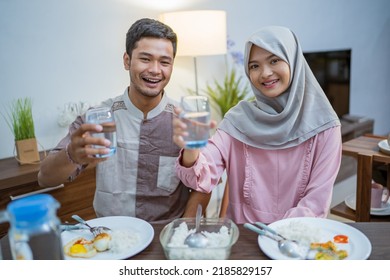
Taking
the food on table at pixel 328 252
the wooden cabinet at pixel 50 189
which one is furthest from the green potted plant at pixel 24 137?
the food on table at pixel 328 252

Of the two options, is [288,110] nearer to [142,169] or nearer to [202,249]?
[142,169]

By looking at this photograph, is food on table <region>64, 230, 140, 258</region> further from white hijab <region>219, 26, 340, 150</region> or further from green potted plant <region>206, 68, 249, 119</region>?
green potted plant <region>206, 68, 249, 119</region>

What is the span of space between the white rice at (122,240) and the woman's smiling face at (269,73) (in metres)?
0.71

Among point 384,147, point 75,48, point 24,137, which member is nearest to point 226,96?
point 75,48

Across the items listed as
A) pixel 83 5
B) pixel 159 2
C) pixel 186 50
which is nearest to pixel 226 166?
pixel 186 50

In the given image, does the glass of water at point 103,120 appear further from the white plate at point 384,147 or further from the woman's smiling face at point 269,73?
the white plate at point 384,147

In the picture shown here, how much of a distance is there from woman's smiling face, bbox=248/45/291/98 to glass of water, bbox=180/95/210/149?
0.60 m

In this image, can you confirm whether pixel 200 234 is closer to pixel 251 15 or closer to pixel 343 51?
pixel 251 15

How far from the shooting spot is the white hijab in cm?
133

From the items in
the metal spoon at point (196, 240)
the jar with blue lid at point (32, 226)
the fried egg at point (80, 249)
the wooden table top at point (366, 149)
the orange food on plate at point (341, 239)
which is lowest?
the wooden table top at point (366, 149)

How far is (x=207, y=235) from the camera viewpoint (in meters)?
0.94

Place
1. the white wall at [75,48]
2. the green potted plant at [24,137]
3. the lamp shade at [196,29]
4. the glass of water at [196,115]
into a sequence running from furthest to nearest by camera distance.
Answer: the lamp shade at [196,29] → the white wall at [75,48] → the green potted plant at [24,137] → the glass of water at [196,115]

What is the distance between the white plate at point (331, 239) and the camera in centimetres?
89

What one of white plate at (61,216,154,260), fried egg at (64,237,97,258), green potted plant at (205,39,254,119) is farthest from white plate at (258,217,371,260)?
green potted plant at (205,39,254,119)
